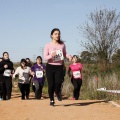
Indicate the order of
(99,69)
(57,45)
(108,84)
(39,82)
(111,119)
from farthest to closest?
(99,69)
(108,84)
(39,82)
(57,45)
(111,119)

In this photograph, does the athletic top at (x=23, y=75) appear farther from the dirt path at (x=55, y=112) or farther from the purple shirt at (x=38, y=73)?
the dirt path at (x=55, y=112)

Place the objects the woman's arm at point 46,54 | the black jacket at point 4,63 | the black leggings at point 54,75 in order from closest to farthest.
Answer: the woman's arm at point 46,54
the black leggings at point 54,75
the black jacket at point 4,63

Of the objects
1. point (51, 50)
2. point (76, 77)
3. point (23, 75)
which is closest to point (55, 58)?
point (51, 50)

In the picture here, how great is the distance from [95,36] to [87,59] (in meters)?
1.90

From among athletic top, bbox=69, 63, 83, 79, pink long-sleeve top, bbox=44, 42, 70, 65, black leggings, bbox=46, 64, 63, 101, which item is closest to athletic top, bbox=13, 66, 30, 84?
athletic top, bbox=69, 63, 83, 79

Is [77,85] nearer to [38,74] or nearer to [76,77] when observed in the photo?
[76,77]

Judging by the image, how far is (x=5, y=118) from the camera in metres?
7.18

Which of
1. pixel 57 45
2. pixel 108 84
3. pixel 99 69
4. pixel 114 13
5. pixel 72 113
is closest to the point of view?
pixel 72 113

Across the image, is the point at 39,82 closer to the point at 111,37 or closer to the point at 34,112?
the point at 34,112

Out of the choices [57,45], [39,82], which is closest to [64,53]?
[57,45]

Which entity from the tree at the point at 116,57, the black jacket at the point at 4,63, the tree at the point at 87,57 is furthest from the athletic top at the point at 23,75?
the tree at the point at 116,57

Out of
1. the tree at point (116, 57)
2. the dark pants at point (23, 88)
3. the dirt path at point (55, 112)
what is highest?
the tree at point (116, 57)

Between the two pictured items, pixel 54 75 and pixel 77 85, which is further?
pixel 77 85

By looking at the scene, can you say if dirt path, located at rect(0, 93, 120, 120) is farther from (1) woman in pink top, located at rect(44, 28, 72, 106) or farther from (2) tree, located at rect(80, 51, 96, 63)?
(2) tree, located at rect(80, 51, 96, 63)
